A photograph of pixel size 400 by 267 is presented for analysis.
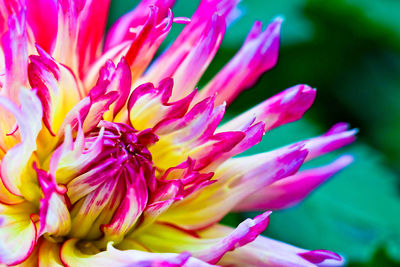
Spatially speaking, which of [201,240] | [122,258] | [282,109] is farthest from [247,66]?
[122,258]

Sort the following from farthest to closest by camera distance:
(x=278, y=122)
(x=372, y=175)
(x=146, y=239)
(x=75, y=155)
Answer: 1. (x=372, y=175)
2. (x=278, y=122)
3. (x=146, y=239)
4. (x=75, y=155)

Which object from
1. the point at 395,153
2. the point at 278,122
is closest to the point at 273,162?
the point at 278,122

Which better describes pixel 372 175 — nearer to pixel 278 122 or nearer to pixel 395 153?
pixel 395 153

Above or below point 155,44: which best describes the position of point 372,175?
below

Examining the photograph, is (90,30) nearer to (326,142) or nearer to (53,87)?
(53,87)

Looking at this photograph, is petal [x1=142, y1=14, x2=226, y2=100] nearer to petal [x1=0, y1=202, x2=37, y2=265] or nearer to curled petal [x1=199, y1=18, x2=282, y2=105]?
curled petal [x1=199, y1=18, x2=282, y2=105]

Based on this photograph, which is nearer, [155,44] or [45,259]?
[45,259]

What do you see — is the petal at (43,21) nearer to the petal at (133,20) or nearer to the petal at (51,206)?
the petal at (133,20)
